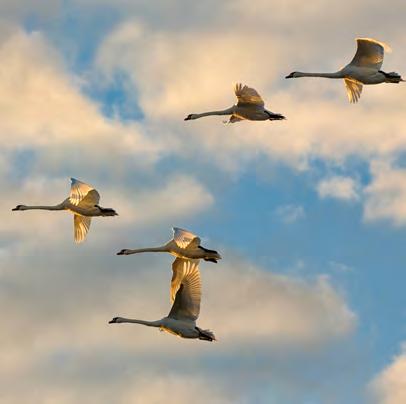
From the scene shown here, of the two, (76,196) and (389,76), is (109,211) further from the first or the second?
(389,76)

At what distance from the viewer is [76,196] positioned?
106 metres

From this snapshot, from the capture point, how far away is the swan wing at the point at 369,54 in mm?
102375

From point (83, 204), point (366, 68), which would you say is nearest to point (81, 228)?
point (83, 204)

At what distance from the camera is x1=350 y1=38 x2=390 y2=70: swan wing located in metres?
102

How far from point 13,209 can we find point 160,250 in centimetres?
1273

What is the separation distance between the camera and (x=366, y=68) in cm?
10325

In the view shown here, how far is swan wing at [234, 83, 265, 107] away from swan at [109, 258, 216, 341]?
9362mm

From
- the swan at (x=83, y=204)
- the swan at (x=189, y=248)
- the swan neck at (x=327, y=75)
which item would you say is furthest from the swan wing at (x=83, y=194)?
the swan neck at (x=327, y=75)

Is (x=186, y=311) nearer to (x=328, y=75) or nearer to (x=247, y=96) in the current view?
(x=247, y=96)

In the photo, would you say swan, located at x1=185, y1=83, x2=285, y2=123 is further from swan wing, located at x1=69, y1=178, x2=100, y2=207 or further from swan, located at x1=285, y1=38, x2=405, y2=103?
swan wing, located at x1=69, y1=178, x2=100, y2=207

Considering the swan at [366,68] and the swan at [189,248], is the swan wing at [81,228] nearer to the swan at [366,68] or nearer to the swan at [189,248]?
the swan at [189,248]

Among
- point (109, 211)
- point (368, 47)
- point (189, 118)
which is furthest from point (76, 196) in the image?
point (368, 47)

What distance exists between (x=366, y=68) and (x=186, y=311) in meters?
15.4

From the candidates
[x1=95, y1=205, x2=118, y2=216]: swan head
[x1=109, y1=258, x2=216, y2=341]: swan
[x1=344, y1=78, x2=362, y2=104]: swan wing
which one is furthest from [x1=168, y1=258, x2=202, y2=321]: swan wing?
[x1=344, y1=78, x2=362, y2=104]: swan wing
